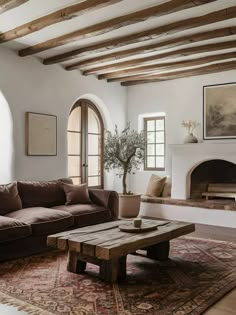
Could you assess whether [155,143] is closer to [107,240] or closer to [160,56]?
[160,56]

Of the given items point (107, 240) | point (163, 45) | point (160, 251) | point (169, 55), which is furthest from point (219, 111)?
point (107, 240)

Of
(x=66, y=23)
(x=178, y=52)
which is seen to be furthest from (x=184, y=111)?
(x=66, y=23)

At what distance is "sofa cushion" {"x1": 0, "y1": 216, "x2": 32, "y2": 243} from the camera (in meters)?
3.74

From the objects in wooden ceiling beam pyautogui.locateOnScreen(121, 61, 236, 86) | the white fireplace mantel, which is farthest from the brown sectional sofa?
wooden ceiling beam pyautogui.locateOnScreen(121, 61, 236, 86)

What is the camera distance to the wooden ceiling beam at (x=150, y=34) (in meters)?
3.84

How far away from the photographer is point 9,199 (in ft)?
15.0

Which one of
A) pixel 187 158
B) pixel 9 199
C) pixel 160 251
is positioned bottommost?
pixel 160 251

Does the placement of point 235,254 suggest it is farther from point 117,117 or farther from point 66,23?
point 117,117

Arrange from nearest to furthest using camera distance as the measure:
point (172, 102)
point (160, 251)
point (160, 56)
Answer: point (160, 251) < point (160, 56) < point (172, 102)

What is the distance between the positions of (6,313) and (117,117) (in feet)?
17.2

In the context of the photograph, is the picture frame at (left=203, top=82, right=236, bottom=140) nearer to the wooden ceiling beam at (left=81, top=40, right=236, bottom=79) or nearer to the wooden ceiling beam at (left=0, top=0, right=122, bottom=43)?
the wooden ceiling beam at (left=81, top=40, right=236, bottom=79)

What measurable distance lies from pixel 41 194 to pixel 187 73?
11.2 ft

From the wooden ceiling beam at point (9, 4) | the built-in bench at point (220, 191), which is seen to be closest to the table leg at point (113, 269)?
the wooden ceiling beam at point (9, 4)

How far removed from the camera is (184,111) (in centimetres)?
693
